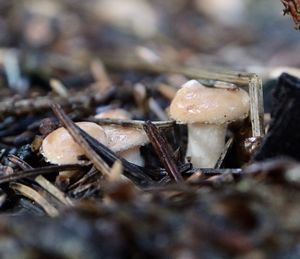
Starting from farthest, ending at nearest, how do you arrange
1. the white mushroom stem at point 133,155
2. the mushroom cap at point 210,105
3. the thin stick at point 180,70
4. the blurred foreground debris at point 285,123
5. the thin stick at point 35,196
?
the thin stick at point 180,70
the white mushroom stem at point 133,155
the mushroom cap at point 210,105
the thin stick at point 35,196
the blurred foreground debris at point 285,123

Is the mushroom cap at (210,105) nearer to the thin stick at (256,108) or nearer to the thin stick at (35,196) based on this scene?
the thin stick at (256,108)

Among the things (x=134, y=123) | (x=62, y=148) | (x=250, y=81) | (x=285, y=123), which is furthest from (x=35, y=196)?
(x=250, y=81)

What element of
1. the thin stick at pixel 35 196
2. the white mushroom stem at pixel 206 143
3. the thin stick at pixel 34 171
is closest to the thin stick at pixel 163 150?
the white mushroom stem at pixel 206 143

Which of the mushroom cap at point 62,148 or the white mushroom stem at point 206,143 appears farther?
the white mushroom stem at point 206,143

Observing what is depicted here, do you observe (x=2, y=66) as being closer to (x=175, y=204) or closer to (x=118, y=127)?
(x=118, y=127)

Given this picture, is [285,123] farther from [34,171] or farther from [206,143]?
[34,171]

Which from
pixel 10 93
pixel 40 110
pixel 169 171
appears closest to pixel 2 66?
pixel 10 93

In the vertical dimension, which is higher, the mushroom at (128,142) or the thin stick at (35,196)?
the mushroom at (128,142)
